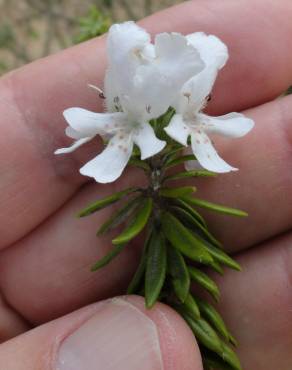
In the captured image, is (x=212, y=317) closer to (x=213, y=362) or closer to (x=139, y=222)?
(x=213, y=362)

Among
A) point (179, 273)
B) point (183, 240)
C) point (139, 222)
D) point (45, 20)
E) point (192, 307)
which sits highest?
point (45, 20)

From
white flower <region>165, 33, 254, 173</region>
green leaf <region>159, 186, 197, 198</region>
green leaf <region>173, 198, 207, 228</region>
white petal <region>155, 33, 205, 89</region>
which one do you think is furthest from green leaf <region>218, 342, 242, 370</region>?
white petal <region>155, 33, 205, 89</region>

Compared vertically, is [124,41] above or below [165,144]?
above

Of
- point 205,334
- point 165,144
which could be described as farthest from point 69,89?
point 205,334

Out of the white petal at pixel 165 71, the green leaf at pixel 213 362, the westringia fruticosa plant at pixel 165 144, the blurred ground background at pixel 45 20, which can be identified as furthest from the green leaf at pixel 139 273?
the blurred ground background at pixel 45 20

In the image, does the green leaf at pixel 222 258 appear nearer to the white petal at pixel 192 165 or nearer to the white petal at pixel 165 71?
the white petal at pixel 192 165

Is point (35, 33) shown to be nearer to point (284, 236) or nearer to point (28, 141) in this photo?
point (28, 141)
